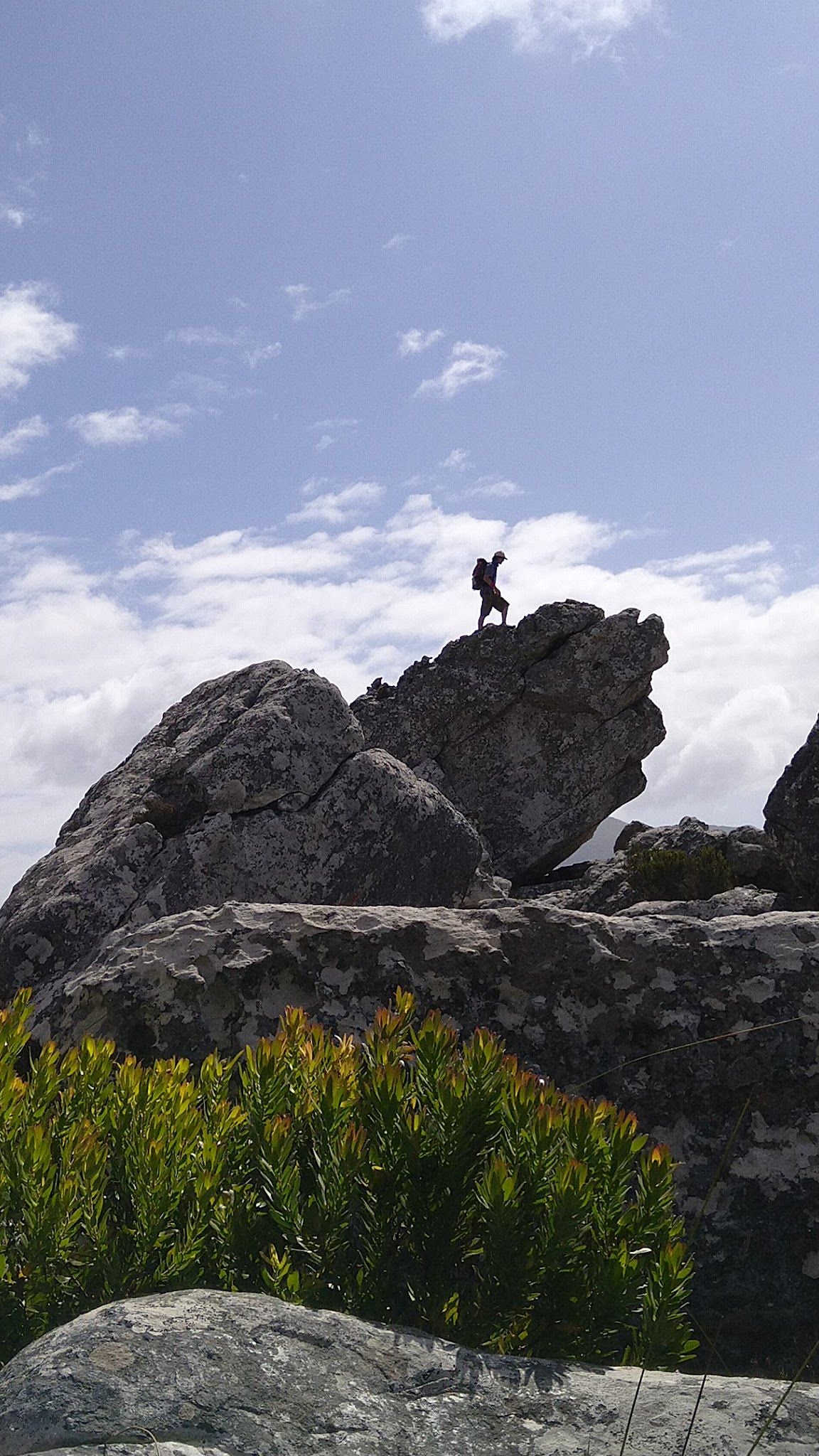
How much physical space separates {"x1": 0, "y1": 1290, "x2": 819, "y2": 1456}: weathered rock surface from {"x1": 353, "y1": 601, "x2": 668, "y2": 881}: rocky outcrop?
2279 centimetres

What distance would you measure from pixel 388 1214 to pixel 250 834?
20.3 ft

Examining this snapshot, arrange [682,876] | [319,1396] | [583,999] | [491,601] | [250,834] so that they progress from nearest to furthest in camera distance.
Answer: [319,1396]
[583,999]
[250,834]
[682,876]
[491,601]

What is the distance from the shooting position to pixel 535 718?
88.0 ft

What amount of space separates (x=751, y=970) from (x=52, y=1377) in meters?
3.86

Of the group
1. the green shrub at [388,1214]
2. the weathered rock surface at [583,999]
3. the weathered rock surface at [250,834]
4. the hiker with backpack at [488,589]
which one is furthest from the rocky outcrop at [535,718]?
the green shrub at [388,1214]

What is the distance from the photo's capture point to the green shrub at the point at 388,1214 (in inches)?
132

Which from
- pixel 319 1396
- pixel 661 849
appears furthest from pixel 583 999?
pixel 661 849

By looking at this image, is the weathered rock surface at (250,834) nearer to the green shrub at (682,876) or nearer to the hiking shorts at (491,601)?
the green shrub at (682,876)

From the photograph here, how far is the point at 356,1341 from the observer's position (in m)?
2.88

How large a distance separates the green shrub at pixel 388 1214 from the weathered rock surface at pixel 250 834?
556 centimetres

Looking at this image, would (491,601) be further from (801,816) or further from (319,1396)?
(319,1396)

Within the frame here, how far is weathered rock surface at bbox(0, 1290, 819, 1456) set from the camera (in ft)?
8.38

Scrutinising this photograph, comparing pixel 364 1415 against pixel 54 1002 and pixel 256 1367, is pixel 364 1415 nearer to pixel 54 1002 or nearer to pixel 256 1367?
pixel 256 1367

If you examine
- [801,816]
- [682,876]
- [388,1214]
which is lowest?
[388,1214]
